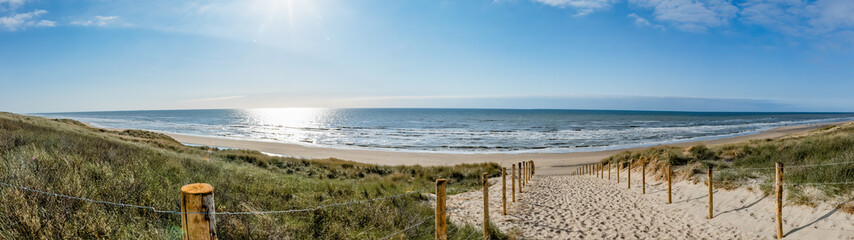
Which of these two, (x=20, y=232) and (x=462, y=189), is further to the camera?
(x=462, y=189)

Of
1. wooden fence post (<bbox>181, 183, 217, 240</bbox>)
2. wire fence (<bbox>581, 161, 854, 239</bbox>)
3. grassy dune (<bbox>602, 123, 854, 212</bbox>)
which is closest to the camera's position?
wooden fence post (<bbox>181, 183, 217, 240</bbox>)

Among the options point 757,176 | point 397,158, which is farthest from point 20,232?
point 397,158

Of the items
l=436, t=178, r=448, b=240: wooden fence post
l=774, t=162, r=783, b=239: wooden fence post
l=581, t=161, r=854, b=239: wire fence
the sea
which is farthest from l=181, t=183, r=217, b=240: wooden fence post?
the sea

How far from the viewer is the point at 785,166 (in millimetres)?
9023

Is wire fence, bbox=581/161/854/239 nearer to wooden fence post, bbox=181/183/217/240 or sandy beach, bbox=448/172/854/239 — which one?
sandy beach, bbox=448/172/854/239

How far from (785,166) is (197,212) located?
39.7 feet

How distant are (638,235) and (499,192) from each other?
20.7 feet

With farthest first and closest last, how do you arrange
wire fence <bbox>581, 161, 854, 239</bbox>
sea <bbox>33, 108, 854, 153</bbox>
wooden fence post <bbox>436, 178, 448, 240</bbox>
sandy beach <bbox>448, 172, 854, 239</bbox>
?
sea <bbox>33, 108, 854, 153</bbox>
sandy beach <bbox>448, 172, 854, 239</bbox>
wire fence <bbox>581, 161, 854, 239</bbox>
wooden fence post <bbox>436, 178, 448, 240</bbox>

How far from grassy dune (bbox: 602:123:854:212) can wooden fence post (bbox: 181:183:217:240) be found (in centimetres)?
988

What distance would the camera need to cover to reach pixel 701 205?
9.73 m

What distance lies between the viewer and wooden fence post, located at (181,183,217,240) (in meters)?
2.33

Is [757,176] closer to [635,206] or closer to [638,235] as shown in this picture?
[635,206]

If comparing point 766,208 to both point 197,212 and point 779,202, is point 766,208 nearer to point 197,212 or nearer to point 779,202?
point 779,202

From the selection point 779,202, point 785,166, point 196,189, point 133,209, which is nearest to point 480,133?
point 785,166
